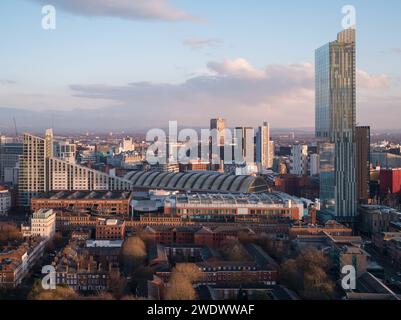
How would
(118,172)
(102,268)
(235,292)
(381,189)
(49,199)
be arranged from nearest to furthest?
(235,292)
(102,268)
(49,199)
(381,189)
(118,172)

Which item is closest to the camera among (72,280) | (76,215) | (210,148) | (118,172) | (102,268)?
(72,280)

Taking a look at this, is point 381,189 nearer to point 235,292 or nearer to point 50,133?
point 50,133

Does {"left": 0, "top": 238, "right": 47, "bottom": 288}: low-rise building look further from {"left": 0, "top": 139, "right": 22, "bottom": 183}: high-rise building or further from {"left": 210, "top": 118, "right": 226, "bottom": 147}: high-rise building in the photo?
{"left": 210, "top": 118, "right": 226, "bottom": 147}: high-rise building

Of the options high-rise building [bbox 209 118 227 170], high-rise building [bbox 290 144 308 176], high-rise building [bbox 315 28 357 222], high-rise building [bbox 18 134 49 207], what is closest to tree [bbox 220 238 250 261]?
high-rise building [bbox 315 28 357 222]

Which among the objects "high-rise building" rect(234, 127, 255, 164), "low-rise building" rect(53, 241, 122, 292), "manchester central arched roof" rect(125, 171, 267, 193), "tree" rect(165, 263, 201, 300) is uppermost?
"high-rise building" rect(234, 127, 255, 164)

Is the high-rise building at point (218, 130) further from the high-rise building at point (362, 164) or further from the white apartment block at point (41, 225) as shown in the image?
the white apartment block at point (41, 225)
